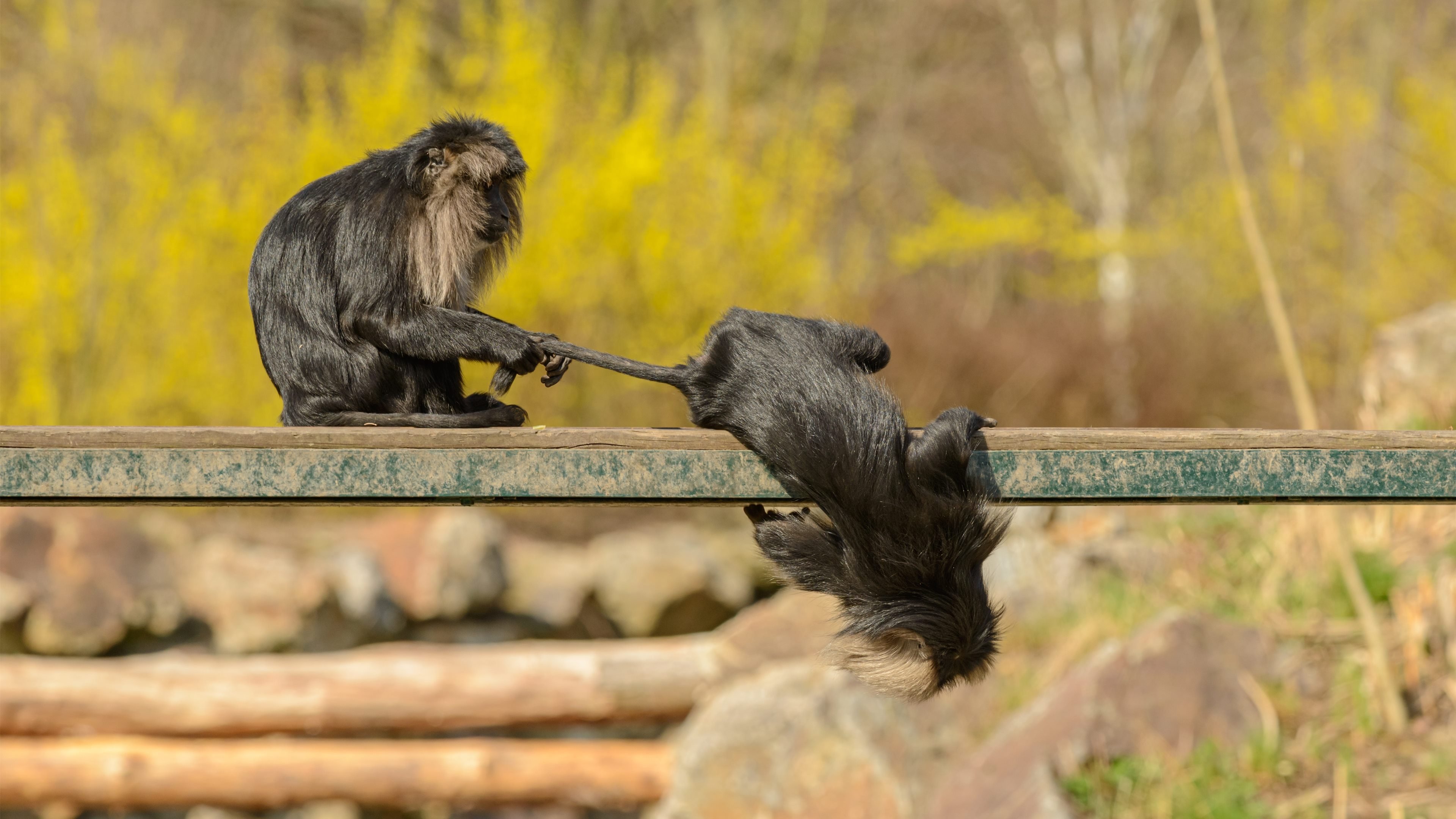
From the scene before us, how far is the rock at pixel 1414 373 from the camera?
6184 mm

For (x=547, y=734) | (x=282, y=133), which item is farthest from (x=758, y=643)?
(x=282, y=133)

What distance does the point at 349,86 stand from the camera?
1035 cm

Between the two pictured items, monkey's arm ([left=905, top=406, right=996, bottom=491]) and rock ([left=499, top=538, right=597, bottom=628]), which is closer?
monkey's arm ([left=905, top=406, right=996, bottom=491])

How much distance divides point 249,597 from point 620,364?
6.49 meters

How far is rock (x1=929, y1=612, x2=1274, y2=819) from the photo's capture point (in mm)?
4629

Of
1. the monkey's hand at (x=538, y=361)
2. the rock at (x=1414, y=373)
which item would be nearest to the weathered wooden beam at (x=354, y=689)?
the rock at (x=1414, y=373)

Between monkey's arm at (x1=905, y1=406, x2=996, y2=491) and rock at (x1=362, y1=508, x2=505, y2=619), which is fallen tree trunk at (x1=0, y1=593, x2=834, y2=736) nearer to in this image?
rock at (x1=362, y1=508, x2=505, y2=619)

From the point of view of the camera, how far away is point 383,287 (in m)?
2.58

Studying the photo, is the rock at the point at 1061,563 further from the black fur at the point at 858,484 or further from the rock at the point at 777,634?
the black fur at the point at 858,484

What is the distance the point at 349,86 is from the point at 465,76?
38.6 inches

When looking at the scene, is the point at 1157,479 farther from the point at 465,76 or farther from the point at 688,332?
the point at 465,76

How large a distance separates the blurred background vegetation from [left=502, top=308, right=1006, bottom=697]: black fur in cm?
410

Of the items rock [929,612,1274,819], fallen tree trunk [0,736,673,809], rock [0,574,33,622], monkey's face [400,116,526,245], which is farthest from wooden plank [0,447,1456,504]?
rock [0,574,33,622]

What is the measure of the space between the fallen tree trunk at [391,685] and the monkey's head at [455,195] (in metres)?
4.52
